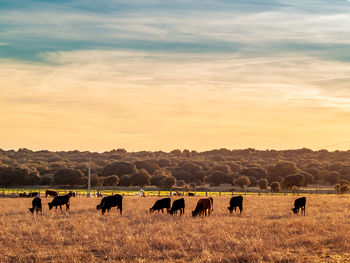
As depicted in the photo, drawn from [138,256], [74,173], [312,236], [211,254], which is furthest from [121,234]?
[74,173]

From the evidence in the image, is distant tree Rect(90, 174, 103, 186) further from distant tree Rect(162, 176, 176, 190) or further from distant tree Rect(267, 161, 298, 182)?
distant tree Rect(267, 161, 298, 182)

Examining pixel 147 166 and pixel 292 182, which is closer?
pixel 292 182

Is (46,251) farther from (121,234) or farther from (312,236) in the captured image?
(312,236)

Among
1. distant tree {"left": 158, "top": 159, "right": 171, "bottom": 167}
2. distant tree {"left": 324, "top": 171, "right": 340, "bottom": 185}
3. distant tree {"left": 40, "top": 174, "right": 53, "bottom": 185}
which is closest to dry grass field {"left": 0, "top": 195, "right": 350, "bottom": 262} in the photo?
distant tree {"left": 40, "top": 174, "right": 53, "bottom": 185}

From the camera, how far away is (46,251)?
14023 mm

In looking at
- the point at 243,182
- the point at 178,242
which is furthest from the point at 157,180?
the point at 178,242

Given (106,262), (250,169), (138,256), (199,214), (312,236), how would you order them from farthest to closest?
(250,169) < (199,214) < (312,236) < (138,256) < (106,262)

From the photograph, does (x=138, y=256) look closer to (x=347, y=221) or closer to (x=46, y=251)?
(x=46, y=251)

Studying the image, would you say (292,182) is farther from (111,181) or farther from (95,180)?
(95,180)

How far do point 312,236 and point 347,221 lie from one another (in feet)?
18.0

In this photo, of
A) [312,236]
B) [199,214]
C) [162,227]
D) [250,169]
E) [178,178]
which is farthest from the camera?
[178,178]

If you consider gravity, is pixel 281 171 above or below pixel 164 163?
below

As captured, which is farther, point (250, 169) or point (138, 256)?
point (250, 169)

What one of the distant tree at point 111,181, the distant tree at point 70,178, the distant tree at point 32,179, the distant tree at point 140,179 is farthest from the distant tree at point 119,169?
the distant tree at point 32,179
